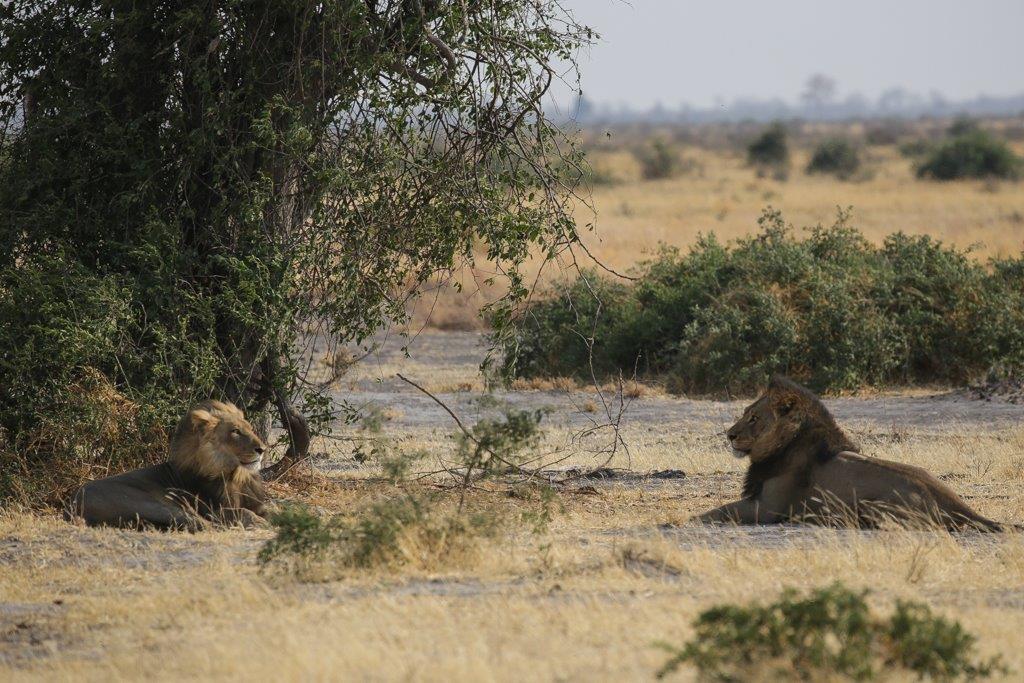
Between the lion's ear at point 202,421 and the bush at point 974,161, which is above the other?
the bush at point 974,161

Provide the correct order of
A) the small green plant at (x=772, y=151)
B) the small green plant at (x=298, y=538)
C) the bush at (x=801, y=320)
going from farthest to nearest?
1. the small green plant at (x=772, y=151)
2. the bush at (x=801, y=320)
3. the small green plant at (x=298, y=538)

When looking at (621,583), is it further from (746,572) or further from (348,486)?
(348,486)

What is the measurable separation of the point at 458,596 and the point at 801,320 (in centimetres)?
1336

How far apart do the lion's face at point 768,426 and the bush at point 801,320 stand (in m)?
8.17

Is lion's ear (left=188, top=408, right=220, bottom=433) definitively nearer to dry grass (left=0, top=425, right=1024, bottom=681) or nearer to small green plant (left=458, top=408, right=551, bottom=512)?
dry grass (left=0, top=425, right=1024, bottom=681)

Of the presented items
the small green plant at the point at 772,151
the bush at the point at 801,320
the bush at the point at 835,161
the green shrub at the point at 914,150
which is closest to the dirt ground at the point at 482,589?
the bush at the point at 801,320

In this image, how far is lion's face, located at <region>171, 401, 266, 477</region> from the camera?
10086 mm

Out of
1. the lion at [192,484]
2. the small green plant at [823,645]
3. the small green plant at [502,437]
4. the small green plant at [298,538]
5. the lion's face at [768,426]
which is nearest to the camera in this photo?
the small green plant at [823,645]

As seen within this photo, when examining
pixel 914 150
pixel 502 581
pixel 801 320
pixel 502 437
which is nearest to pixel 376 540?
pixel 502 581

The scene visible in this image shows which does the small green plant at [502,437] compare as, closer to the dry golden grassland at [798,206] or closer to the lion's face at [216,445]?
the lion's face at [216,445]

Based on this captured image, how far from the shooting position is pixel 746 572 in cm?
810

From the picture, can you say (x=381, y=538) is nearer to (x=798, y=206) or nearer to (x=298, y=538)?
(x=298, y=538)

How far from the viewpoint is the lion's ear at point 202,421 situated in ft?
33.2

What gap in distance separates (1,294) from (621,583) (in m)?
5.75
